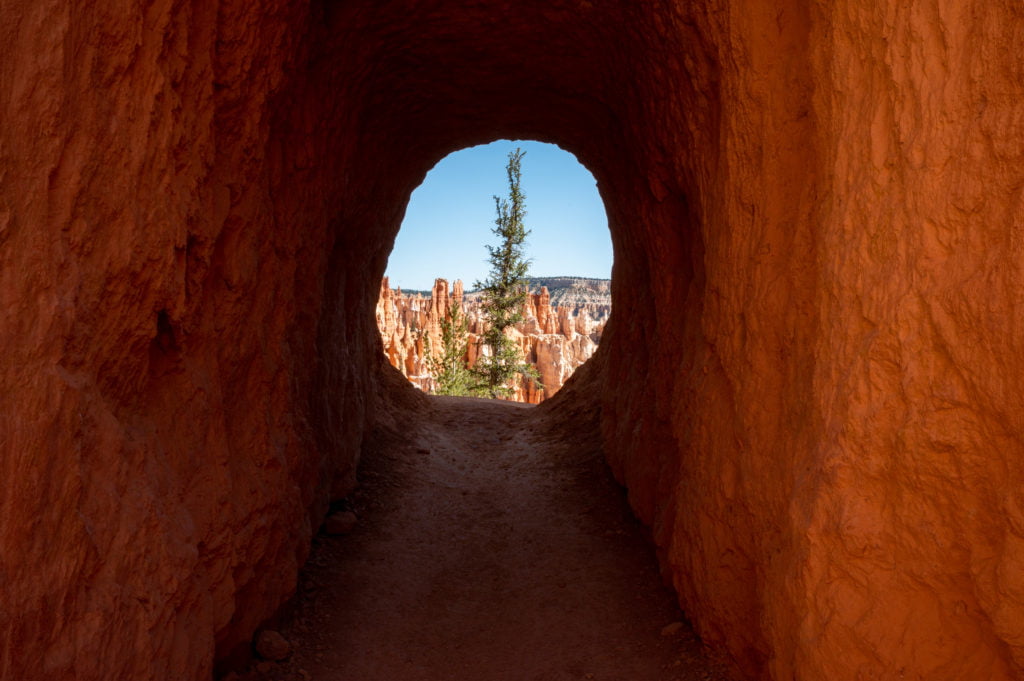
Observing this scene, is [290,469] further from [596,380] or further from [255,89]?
[596,380]

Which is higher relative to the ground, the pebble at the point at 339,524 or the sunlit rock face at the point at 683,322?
A: the sunlit rock face at the point at 683,322

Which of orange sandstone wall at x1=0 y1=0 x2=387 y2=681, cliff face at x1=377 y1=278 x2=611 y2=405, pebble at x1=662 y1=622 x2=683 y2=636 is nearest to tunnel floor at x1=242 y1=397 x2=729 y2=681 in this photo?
pebble at x1=662 y1=622 x2=683 y2=636

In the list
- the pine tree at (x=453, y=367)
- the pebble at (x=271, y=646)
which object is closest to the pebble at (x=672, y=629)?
the pebble at (x=271, y=646)

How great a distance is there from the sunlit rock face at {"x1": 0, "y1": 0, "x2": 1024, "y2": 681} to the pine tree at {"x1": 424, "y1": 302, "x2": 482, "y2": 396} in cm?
1799

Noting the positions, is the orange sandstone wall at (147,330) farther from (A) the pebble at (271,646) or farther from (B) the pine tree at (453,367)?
(B) the pine tree at (453,367)

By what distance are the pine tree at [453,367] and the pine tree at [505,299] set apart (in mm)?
578

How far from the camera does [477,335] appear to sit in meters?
36.8

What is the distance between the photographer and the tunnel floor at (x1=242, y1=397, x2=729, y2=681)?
5.05 metres

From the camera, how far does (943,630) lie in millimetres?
2840

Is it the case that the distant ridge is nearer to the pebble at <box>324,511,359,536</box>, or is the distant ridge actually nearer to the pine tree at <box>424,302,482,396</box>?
the pine tree at <box>424,302,482,396</box>

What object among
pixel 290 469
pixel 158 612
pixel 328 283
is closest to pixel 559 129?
pixel 328 283

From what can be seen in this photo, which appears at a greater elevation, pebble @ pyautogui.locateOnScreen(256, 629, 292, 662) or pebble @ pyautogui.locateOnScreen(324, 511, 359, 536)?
pebble @ pyautogui.locateOnScreen(324, 511, 359, 536)

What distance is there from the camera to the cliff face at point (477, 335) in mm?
39938

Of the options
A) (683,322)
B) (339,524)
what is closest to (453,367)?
(339,524)
